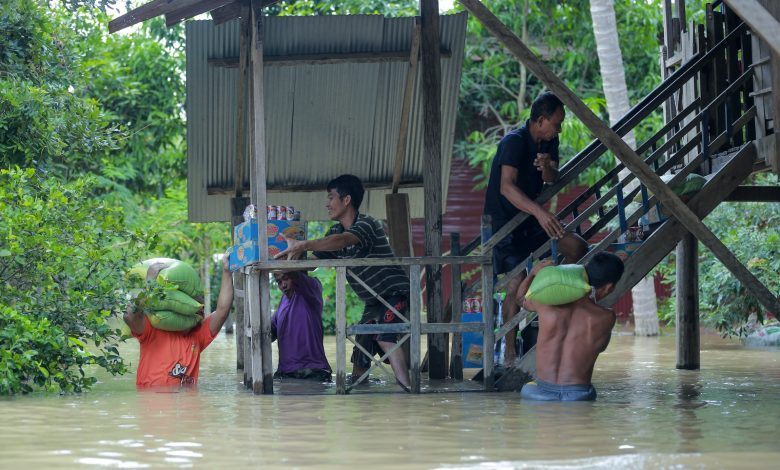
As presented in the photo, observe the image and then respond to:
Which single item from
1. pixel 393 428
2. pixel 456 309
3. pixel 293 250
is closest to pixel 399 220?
pixel 456 309

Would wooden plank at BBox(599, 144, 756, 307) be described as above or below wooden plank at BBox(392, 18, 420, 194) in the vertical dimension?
below

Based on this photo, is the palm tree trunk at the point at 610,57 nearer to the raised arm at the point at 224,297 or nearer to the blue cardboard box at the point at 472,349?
the blue cardboard box at the point at 472,349

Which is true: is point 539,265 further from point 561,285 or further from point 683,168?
point 683,168

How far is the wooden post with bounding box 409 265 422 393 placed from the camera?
8195mm

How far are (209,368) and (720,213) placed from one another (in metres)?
7.89

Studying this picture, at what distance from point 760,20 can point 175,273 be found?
5020 mm

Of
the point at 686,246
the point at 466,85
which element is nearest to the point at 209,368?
the point at 686,246

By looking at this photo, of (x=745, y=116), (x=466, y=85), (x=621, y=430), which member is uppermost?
(x=466, y=85)

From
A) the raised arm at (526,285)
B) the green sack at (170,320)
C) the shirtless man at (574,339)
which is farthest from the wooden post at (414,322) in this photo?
the green sack at (170,320)

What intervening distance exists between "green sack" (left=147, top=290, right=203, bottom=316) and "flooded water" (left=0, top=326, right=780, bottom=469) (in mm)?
648

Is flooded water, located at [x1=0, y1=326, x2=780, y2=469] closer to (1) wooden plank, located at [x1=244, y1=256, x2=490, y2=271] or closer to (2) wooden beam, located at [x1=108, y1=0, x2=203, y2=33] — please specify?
(1) wooden plank, located at [x1=244, y1=256, x2=490, y2=271]

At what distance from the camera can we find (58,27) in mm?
12180

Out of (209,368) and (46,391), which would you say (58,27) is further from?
(46,391)

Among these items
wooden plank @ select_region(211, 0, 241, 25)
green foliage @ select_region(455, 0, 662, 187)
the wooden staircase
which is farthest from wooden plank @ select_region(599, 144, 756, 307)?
green foliage @ select_region(455, 0, 662, 187)
